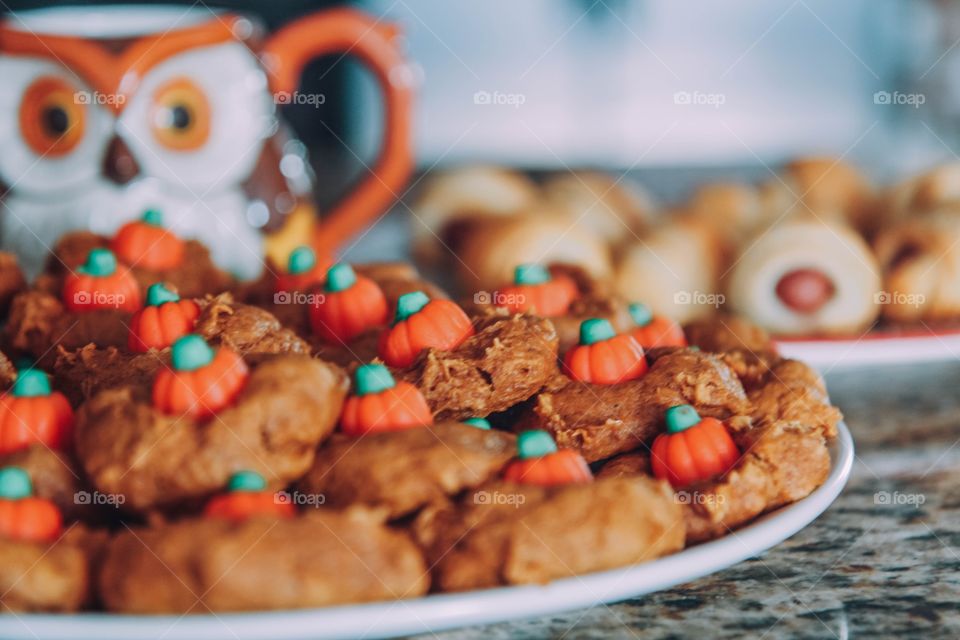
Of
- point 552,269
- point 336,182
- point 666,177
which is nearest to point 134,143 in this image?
point 552,269

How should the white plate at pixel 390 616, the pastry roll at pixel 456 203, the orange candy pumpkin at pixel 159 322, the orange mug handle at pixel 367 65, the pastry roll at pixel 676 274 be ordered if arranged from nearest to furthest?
the white plate at pixel 390 616 < the orange candy pumpkin at pixel 159 322 < the orange mug handle at pixel 367 65 < the pastry roll at pixel 676 274 < the pastry roll at pixel 456 203

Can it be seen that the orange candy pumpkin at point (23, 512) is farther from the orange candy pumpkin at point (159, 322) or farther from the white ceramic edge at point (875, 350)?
the white ceramic edge at point (875, 350)

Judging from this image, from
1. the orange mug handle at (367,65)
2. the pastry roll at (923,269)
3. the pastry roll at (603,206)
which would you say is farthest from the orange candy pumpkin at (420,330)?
the pastry roll at (603,206)

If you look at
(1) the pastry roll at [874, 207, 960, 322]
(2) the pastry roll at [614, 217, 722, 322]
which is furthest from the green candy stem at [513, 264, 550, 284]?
(1) the pastry roll at [874, 207, 960, 322]

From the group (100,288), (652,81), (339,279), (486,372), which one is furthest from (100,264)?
(652,81)

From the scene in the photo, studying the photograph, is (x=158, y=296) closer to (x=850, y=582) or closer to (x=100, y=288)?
(x=100, y=288)

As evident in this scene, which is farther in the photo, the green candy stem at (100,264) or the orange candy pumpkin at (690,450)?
the green candy stem at (100,264)

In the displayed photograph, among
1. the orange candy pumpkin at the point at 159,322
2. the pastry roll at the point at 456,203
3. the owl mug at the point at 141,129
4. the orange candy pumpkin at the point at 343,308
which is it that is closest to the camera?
the orange candy pumpkin at the point at 159,322

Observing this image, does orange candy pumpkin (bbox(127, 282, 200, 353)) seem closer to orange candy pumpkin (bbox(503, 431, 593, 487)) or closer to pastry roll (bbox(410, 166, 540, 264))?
orange candy pumpkin (bbox(503, 431, 593, 487))
